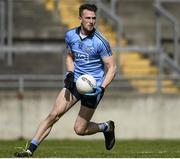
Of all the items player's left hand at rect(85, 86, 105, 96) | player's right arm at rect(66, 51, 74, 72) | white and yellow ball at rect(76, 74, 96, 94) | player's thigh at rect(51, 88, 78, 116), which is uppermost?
player's right arm at rect(66, 51, 74, 72)

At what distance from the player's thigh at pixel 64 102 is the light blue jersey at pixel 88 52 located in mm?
287

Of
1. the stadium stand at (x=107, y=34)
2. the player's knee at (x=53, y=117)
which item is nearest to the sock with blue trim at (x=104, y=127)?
the player's knee at (x=53, y=117)

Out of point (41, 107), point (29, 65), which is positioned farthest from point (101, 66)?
point (29, 65)

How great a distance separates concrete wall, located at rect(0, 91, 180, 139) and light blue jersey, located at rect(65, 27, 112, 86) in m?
10.3

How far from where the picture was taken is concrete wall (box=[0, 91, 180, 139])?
24531 millimetres

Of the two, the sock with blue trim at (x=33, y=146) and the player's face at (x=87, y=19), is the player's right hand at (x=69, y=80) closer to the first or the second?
the player's face at (x=87, y=19)

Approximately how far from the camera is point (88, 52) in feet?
46.1

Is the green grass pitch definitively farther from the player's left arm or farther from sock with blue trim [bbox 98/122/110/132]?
the player's left arm

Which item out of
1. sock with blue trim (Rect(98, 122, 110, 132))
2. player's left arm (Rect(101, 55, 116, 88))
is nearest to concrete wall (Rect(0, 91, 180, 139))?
sock with blue trim (Rect(98, 122, 110, 132))

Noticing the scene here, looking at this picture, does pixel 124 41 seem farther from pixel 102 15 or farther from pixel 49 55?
pixel 49 55

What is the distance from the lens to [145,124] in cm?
2497

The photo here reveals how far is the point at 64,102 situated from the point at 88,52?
0.79 metres

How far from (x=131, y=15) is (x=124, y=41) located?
147 cm

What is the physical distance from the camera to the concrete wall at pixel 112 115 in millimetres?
24531
